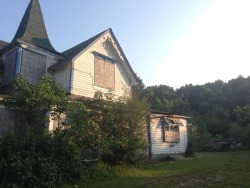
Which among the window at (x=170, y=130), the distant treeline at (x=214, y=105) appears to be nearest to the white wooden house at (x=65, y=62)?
the window at (x=170, y=130)

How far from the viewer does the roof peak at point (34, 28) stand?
739 inches

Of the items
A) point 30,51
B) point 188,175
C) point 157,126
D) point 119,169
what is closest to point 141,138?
point 119,169


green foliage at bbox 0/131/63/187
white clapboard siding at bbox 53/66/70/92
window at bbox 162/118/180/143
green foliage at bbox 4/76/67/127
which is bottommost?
green foliage at bbox 0/131/63/187

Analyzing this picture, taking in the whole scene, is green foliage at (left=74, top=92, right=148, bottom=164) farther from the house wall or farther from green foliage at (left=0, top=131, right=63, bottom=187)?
the house wall

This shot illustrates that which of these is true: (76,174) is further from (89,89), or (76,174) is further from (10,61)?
(10,61)

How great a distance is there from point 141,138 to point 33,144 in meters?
6.41

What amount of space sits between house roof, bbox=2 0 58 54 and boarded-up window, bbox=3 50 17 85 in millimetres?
Result: 831

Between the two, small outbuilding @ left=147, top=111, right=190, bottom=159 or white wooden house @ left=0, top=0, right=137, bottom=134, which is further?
small outbuilding @ left=147, top=111, right=190, bottom=159

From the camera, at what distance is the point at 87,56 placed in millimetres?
18516

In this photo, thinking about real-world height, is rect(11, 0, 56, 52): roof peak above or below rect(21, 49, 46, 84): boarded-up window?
above

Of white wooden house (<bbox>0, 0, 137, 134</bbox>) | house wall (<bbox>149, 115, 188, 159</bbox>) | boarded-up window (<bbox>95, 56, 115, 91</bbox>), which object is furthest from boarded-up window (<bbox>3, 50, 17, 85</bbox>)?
house wall (<bbox>149, 115, 188, 159</bbox>)

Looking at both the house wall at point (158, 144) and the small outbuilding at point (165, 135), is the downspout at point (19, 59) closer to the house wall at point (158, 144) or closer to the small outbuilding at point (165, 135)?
the small outbuilding at point (165, 135)

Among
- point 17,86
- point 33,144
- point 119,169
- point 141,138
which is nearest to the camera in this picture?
point 33,144

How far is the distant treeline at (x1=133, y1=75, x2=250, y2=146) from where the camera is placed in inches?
1591
